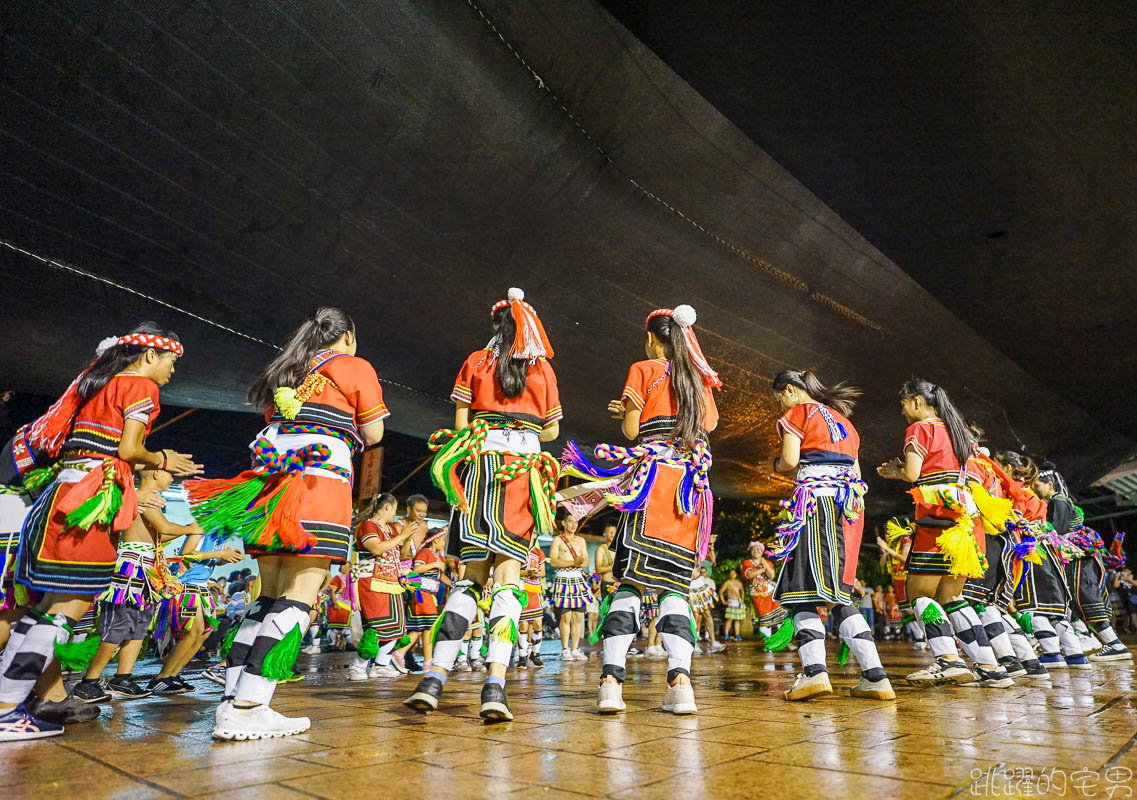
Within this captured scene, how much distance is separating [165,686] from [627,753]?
3.45 m

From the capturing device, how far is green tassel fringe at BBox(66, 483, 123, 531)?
2.54 metres

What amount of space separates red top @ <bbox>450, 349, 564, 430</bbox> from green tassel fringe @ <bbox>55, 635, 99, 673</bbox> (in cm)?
175

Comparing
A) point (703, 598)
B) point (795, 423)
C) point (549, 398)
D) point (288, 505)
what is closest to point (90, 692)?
point (288, 505)

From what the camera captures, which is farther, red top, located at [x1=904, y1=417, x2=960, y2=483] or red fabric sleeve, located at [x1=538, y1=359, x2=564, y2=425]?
red top, located at [x1=904, y1=417, x2=960, y2=483]

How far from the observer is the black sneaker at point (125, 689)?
3801 millimetres

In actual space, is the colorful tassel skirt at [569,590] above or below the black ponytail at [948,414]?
below

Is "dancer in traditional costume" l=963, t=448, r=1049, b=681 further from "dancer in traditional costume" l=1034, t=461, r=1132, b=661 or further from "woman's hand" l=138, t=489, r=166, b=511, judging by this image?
"woman's hand" l=138, t=489, r=166, b=511

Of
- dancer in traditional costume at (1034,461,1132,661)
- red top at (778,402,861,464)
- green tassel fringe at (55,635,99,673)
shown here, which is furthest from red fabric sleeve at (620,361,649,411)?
dancer in traditional costume at (1034,461,1132,661)

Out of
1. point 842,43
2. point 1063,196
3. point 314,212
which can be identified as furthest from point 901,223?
point 314,212

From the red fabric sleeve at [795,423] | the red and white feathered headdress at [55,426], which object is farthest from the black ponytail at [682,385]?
the red and white feathered headdress at [55,426]

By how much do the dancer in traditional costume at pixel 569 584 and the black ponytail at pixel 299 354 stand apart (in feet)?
18.1

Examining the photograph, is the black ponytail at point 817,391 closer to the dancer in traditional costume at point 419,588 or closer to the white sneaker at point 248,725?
the white sneaker at point 248,725

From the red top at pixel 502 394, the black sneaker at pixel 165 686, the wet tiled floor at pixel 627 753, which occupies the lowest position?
the black sneaker at pixel 165 686

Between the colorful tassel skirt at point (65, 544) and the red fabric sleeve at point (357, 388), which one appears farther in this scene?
the red fabric sleeve at point (357, 388)
